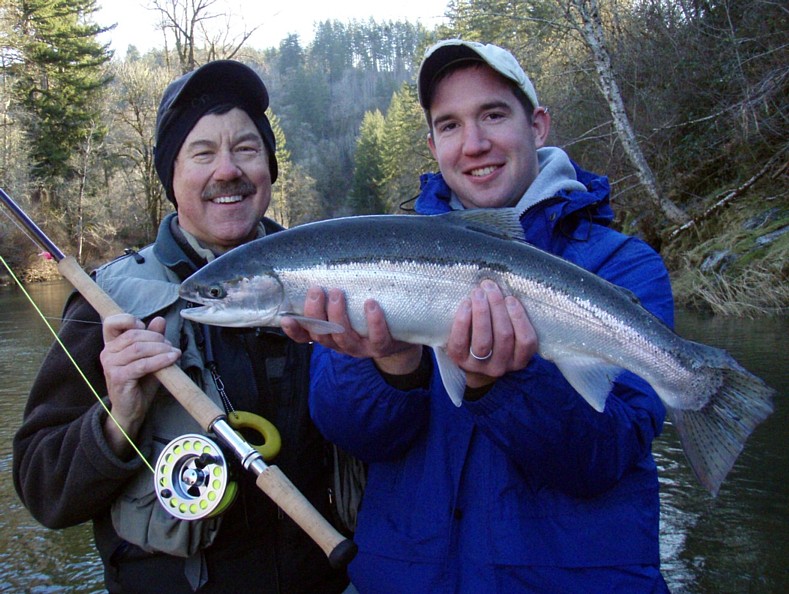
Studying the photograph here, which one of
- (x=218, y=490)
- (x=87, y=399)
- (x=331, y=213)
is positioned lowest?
(x=331, y=213)

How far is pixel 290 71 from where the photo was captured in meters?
111

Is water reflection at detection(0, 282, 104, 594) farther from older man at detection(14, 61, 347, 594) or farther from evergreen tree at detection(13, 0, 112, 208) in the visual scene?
evergreen tree at detection(13, 0, 112, 208)

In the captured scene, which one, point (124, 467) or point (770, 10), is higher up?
point (770, 10)

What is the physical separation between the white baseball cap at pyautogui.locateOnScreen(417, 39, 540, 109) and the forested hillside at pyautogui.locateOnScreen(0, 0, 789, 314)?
11450mm

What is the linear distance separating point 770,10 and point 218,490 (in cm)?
1704

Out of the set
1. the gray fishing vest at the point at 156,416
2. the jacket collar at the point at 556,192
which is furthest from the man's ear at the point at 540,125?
the gray fishing vest at the point at 156,416

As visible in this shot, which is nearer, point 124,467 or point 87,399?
point 124,467

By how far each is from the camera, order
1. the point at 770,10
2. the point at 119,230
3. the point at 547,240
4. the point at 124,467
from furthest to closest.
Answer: the point at 119,230
the point at 770,10
the point at 547,240
the point at 124,467

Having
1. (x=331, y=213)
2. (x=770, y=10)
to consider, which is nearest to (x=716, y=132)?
(x=770, y=10)

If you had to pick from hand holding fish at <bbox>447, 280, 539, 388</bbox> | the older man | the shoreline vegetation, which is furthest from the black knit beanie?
the shoreline vegetation

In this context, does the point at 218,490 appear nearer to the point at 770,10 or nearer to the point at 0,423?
the point at 0,423

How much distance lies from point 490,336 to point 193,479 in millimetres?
1533

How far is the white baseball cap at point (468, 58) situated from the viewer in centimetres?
302

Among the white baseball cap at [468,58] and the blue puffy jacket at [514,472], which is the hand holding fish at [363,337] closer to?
the blue puffy jacket at [514,472]
